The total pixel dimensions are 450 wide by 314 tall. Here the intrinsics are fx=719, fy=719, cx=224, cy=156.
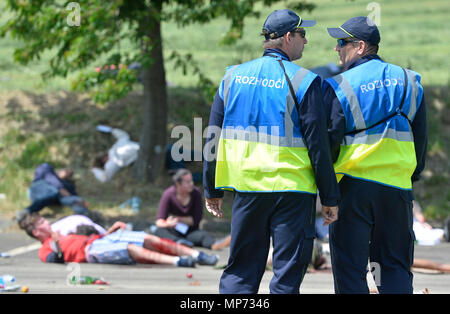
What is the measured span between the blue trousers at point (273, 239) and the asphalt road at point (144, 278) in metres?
1.96

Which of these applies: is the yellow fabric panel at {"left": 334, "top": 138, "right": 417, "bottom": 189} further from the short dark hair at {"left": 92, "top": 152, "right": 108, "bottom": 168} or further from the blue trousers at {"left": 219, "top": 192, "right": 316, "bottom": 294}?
the short dark hair at {"left": 92, "top": 152, "right": 108, "bottom": 168}

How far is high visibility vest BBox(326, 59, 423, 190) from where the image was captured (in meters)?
4.61

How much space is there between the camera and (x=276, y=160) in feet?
14.3

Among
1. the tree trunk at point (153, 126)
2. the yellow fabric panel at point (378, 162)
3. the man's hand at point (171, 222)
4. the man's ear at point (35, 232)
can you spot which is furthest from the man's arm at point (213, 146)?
the tree trunk at point (153, 126)

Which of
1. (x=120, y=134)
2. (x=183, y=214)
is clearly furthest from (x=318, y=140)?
(x=120, y=134)

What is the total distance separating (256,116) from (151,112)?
8.37 m

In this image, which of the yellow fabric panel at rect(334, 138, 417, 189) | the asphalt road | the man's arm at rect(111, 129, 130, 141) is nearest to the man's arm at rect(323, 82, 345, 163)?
the yellow fabric panel at rect(334, 138, 417, 189)

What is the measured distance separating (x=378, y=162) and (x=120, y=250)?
13.2ft

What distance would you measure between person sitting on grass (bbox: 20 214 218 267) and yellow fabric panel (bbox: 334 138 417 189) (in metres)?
3.51

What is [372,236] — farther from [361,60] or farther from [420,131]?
[361,60]

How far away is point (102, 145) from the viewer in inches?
531

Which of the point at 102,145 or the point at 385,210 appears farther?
the point at 102,145
